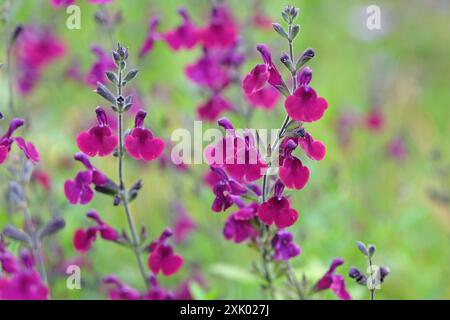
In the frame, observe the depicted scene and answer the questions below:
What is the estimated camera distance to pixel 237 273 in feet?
7.64

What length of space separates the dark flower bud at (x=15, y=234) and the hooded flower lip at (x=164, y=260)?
34 centimetres

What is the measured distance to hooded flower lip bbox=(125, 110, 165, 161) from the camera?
1.66 metres

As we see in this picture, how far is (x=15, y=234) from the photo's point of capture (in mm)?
1918

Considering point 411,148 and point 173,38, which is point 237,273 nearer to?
point 173,38

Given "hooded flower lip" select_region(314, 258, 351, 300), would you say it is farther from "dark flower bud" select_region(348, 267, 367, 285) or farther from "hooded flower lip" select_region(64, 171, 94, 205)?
"hooded flower lip" select_region(64, 171, 94, 205)

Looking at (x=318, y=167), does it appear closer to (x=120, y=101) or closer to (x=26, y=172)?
(x=26, y=172)

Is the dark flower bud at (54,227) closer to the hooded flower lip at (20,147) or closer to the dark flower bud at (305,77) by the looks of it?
the hooded flower lip at (20,147)

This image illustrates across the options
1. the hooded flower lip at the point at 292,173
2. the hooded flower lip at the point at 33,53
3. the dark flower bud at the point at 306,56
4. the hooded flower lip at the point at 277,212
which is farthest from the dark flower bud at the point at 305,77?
the hooded flower lip at the point at 33,53

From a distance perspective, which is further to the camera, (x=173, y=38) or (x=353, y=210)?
(x=353, y=210)

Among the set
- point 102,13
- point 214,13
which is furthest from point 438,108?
point 102,13

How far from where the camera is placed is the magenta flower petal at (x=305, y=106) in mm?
1520

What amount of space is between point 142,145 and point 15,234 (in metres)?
0.48

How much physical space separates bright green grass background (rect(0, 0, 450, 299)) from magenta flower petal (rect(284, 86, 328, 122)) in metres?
0.69
